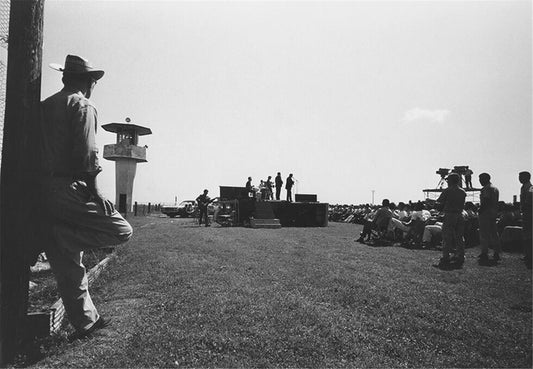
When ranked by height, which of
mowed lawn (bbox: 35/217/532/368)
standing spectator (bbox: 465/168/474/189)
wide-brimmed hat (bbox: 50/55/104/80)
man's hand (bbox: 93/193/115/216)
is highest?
standing spectator (bbox: 465/168/474/189)

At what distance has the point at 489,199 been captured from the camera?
28.1 feet

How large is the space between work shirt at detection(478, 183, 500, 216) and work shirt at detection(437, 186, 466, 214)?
0.83m

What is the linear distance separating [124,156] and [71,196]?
3919 centimetres

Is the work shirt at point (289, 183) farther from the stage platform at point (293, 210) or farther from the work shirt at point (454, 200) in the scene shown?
the work shirt at point (454, 200)

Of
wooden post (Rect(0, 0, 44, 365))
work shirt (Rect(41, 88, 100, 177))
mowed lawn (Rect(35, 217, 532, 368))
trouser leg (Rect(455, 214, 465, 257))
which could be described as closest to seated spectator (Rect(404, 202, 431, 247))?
trouser leg (Rect(455, 214, 465, 257))

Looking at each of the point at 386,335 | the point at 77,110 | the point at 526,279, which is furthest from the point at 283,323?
the point at 526,279

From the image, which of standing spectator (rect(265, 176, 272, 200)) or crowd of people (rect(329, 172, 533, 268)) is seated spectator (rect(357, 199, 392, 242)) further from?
standing spectator (rect(265, 176, 272, 200))

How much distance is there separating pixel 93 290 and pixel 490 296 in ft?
19.1

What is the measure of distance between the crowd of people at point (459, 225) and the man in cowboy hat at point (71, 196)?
22.9 ft

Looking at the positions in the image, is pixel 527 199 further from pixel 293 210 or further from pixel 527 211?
pixel 293 210

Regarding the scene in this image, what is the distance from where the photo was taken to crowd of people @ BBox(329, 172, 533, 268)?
8031 millimetres

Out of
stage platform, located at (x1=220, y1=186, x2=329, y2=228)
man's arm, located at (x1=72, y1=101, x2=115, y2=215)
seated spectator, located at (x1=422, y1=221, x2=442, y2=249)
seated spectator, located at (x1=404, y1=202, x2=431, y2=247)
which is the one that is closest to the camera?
man's arm, located at (x1=72, y1=101, x2=115, y2=215)

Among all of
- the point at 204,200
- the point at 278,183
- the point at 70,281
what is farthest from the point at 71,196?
the point at 278,183

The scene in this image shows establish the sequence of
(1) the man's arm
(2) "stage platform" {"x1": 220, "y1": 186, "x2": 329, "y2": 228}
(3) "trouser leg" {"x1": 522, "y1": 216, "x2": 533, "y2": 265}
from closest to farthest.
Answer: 1. (1) the man's arm
2. (3) "trouser leg" {"x1": 522, "y1": 216, "x2": 533, "y2": 265}
3. (2) "stage platform" {"x1": 220, "y1": 186, "x2": 329, "y2": 228}
